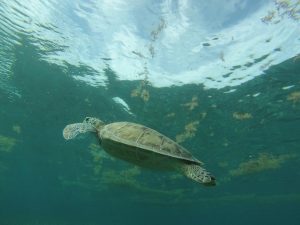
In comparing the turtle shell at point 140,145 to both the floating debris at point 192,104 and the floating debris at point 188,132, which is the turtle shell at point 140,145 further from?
the floating debris at point 188,132

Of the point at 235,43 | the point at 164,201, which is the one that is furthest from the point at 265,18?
the point at 164,201

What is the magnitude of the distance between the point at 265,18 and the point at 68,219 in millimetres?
117001

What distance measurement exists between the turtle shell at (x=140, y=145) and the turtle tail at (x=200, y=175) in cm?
22

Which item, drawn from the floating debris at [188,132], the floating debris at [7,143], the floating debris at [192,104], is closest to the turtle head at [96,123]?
the floating debris at [192,104]

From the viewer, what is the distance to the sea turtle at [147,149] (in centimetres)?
647

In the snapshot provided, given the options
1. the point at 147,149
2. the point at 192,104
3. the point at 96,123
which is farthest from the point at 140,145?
the point at 192,104

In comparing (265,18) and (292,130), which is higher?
(292,130)

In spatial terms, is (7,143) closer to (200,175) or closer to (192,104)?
(192,104)

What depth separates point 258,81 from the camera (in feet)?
53.5

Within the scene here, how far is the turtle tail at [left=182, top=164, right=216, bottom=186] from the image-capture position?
558cm

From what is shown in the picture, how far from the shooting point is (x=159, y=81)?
665 inches

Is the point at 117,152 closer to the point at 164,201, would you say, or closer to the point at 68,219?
the point at 164,201

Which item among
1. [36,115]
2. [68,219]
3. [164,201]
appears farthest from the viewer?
[68,219]

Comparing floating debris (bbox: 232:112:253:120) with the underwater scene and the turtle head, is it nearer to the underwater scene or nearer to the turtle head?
the underwater scene
